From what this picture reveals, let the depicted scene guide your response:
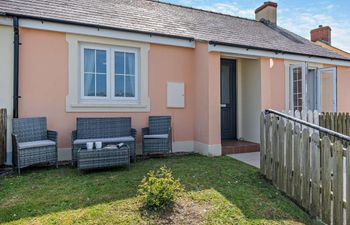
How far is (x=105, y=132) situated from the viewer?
6.95m

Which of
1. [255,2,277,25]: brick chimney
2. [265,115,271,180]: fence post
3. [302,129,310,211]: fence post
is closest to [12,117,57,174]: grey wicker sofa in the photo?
[265,115,271,180]: fence post

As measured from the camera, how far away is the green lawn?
353 centimetres

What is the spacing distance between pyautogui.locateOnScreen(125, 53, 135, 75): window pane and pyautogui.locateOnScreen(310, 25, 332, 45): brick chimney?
1659 cm

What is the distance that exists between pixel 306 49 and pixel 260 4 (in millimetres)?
4554

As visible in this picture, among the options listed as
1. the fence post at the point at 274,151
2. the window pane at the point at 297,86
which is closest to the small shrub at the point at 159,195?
the fence post at the point at 274,151

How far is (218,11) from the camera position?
12258mm

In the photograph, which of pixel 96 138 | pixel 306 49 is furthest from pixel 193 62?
pixel 306 49

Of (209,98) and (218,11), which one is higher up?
(218,11)

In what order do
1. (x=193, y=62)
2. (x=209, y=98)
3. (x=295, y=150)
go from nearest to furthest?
(x=295, y=150), (x=209, y=98), (x=193, y=62)

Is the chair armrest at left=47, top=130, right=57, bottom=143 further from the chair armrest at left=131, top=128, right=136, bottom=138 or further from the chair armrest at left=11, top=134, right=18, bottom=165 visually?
the chair armrest at left=131, top=128, right=136, bottom=138

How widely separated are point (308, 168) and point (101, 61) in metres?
5.95

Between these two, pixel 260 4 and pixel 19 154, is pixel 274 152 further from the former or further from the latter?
pixel 260 4

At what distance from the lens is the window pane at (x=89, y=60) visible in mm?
7207

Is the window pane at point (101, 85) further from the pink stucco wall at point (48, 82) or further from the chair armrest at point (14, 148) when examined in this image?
the chair armrest at point (14, 148)
